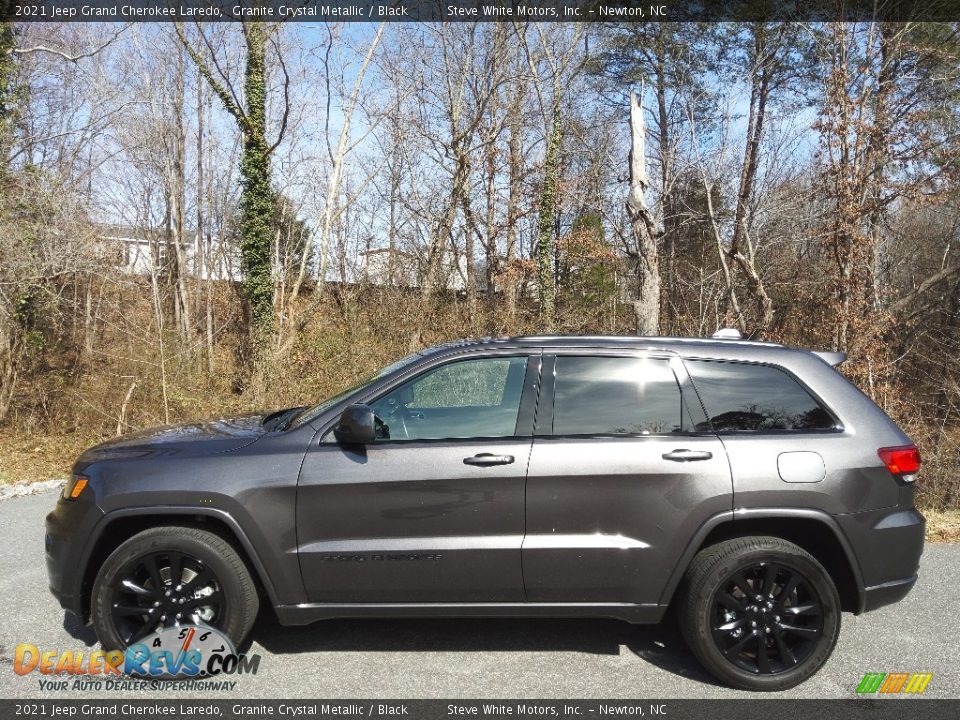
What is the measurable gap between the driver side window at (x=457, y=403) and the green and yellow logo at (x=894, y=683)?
2.19 meters

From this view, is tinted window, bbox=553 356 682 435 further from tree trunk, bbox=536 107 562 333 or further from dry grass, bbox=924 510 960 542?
tree trunk, bbox=536 107 562 333

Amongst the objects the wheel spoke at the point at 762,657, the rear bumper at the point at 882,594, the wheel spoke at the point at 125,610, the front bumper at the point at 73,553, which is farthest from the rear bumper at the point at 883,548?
the front bumper at the point at 73,553

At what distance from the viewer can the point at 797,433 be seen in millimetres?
3736

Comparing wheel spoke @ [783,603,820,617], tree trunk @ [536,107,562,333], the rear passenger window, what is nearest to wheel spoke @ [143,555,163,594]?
the rear passenger window

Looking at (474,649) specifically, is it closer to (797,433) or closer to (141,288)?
(797,433)

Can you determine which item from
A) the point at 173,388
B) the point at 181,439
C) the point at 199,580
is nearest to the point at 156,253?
the point at 173,388

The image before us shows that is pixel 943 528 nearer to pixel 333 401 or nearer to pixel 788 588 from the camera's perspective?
pixel 788 588

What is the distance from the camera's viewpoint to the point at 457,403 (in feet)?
13.8

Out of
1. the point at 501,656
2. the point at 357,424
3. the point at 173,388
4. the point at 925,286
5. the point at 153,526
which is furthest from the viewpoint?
the point at 925,286

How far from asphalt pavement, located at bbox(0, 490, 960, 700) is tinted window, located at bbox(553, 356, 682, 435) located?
1.25m

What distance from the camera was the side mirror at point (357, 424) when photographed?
11.6 feet

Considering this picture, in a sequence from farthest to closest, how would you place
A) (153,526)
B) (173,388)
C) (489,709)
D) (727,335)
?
Result: (173,388), (727,335), (153,526), (489,709)

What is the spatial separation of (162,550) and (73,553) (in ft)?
1.56

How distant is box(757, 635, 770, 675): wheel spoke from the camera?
358cm
